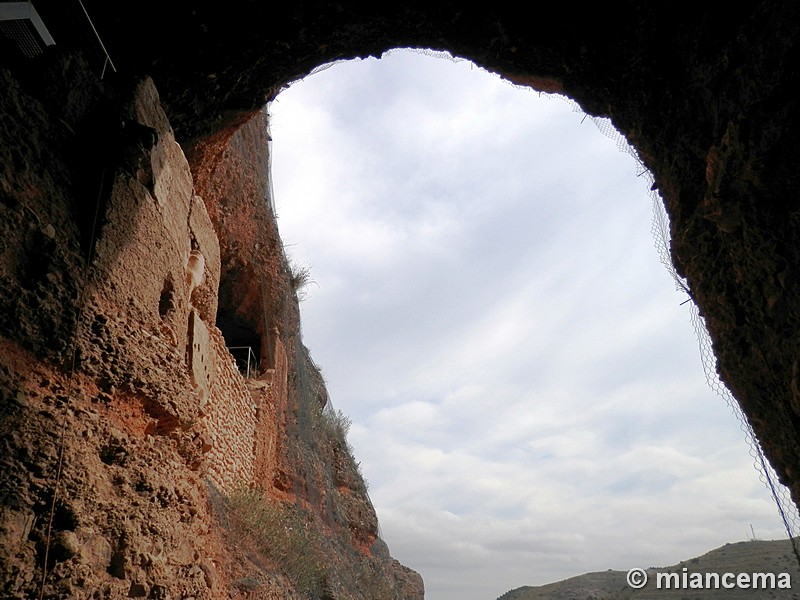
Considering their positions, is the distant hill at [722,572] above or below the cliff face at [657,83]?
below

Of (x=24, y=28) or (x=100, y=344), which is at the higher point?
(x=24, y=28)

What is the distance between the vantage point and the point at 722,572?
2088cm

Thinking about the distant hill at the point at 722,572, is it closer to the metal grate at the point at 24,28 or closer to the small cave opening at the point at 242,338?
the small cave opening at the point at 242,338

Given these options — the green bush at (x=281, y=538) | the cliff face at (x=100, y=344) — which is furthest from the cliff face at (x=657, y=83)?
the green bush at (x=281, y=538)

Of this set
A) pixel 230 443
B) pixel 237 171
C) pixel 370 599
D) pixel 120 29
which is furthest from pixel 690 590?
pixel 120 29

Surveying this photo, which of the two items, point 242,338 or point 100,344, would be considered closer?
point 100,344

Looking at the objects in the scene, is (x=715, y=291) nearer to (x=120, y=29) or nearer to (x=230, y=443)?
(x=120, y=29)

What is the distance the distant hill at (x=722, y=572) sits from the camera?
19016mm

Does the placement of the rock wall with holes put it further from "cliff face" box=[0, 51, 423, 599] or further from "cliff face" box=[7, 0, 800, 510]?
"cliff face" box=[7, 0, 800, 510]

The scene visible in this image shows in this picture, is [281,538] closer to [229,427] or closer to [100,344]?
[229,427]

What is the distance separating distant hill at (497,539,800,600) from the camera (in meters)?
19.0

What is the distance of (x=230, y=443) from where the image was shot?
27.8 ft

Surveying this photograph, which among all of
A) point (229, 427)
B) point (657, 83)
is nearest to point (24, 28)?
point (657, 83)

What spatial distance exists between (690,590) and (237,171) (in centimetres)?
2123
